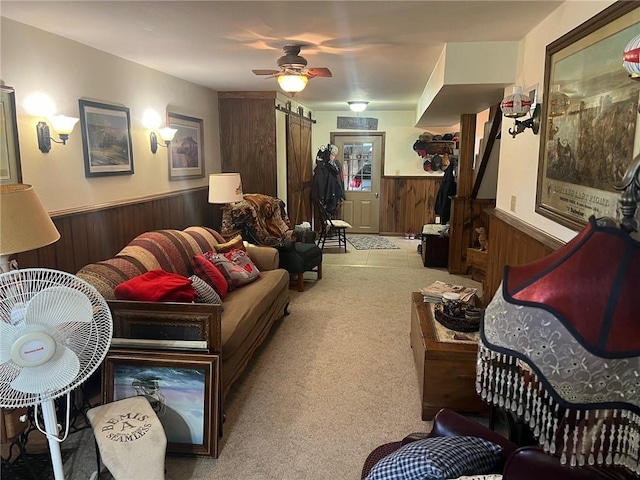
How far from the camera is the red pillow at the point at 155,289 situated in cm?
237

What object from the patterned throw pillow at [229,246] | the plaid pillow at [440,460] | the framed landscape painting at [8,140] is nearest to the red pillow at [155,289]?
the framed landscape painting at [8,140]

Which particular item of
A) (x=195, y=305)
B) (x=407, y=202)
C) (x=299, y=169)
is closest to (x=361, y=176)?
(x=407, y=202)

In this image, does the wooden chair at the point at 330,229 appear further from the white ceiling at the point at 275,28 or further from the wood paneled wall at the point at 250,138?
the white ceiling at the point at 275,28

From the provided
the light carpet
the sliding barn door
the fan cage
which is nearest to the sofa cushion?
the light carpet

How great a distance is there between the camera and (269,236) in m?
4.80

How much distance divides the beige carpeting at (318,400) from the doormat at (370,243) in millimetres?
2851

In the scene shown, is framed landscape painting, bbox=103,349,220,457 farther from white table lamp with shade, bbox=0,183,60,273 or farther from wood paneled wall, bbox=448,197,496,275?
wood paneled wall, bbox=448,197,496,275

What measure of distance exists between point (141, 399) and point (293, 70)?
2.39 metres

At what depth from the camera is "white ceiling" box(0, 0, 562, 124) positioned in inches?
90.9

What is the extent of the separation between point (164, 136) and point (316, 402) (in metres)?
2.76

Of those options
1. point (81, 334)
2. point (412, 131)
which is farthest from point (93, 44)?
point (412, 131)

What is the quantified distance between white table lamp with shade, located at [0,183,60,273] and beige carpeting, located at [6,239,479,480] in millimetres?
1089

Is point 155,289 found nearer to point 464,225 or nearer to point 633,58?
point 633,58

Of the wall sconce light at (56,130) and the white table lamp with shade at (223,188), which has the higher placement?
the wall sconce light at (56,130)
